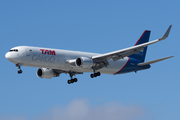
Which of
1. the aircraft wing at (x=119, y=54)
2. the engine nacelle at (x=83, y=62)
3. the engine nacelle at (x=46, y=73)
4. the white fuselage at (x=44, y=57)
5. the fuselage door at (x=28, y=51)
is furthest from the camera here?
the engine nacelle at (x=46, y=73)

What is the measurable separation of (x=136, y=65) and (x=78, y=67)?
39.9 feet

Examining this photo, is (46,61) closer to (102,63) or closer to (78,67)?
(78,67)

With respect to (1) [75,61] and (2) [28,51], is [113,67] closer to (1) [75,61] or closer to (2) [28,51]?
(1) [75,61]

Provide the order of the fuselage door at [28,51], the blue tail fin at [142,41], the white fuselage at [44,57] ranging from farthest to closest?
the blue tail fin at [142,41]
the fuselage door at [28,51]
the white fuselage at [44,57]

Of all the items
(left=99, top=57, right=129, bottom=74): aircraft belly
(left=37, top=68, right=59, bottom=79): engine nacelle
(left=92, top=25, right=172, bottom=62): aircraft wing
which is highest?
(left=92, top=25, right=172, bottom=62): aircraft wing

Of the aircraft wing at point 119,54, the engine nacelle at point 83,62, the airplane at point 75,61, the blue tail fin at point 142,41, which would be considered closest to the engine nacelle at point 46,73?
the airplane at point 75,61

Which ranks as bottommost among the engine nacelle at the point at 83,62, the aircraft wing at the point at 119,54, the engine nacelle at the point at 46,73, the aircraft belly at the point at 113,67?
the engine nacelle at the point at 46,73

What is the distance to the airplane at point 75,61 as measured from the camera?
2021 inches

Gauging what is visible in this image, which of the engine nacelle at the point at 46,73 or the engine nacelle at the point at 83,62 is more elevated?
the engine nacelle at the point at 83,62

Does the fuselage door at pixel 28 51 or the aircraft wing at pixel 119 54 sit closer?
the fuselage door at pixel 28 51

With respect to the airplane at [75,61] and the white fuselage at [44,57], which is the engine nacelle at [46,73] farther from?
the white fuselage at [44,57]

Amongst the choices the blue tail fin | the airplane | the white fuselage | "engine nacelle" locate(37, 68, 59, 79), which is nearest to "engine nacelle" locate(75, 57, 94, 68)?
the airplane

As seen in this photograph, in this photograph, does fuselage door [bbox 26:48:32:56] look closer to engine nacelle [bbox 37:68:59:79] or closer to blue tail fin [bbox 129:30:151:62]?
engine nacelle [bbox 37:68:59:79]

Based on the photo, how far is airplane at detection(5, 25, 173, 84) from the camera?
5134 cm
